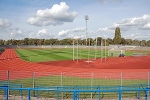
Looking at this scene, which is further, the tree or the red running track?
the tree

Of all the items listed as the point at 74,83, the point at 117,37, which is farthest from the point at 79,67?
the point at 117,37

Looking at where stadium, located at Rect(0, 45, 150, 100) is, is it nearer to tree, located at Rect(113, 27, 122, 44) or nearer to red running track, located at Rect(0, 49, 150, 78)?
red running track, located at Rect(0, 49, 150, 78)

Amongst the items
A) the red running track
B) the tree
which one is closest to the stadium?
the red running track

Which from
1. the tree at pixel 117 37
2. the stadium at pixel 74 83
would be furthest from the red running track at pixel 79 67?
the tree at pixel 117 37

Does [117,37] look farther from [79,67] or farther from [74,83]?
[74,83]

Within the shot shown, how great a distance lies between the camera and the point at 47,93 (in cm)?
1572

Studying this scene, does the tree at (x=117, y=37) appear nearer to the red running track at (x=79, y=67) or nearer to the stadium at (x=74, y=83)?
the red running track at (x=79, y=67)

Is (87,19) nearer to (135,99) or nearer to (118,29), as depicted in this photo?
(135,99)

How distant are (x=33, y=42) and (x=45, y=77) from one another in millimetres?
158772

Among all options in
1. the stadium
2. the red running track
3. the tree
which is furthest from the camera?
the tree

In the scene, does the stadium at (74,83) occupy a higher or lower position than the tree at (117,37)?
lower

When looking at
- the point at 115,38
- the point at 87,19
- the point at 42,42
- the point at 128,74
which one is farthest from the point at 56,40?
the point at 128,74


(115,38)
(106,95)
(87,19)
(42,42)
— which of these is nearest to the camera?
(106,95)

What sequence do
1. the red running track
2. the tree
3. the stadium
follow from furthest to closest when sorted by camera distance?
1. the tree
2. the red running track
3. the stadium
